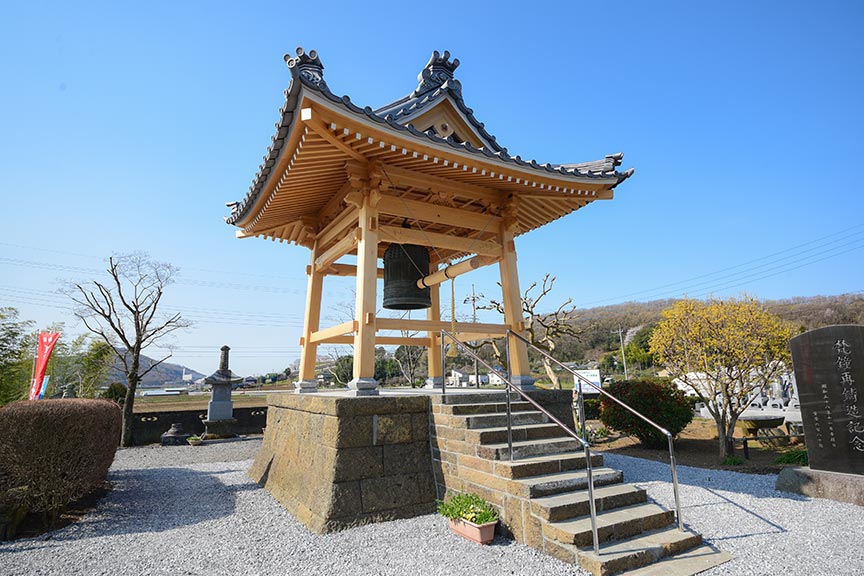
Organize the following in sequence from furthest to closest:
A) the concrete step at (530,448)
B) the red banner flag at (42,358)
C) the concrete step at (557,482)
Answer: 1. the red banner flag at (42,358)
2. the concrete step at (530,448)
3. the concrete step at (557,482)

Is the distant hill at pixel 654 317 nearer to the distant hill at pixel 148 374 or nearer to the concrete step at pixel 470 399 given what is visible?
the distant hill at pixel 148 374

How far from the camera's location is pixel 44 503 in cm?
490

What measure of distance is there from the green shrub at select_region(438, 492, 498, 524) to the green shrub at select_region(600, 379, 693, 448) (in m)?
7.46

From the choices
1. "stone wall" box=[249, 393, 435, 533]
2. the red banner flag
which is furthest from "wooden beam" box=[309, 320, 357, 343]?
the red banner flag

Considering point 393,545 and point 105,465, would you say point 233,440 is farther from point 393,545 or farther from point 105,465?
→ point 393,545

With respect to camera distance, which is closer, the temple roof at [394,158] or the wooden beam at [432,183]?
the temple roof at [394,158]

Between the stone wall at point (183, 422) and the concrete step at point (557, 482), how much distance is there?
1424 cm

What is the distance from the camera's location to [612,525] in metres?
3.54

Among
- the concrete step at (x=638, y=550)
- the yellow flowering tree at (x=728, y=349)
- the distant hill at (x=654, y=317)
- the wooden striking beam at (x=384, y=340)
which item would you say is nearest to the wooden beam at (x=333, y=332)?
the wooden striking beam at (x=384, y=340)

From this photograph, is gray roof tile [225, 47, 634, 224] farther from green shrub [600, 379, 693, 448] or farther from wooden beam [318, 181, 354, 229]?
green shrub [600, 379, 693, 448]

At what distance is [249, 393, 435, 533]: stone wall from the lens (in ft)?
14.5

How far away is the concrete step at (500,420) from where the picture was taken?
4668mm

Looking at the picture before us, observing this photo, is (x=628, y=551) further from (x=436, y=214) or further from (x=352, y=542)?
(x=436, y=214)

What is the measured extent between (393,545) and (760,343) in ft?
27.3
